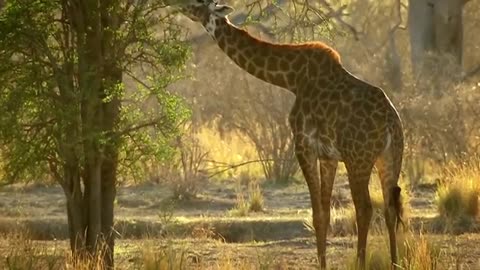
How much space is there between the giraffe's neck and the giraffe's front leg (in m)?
0.90

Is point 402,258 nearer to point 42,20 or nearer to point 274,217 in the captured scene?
point 42,20

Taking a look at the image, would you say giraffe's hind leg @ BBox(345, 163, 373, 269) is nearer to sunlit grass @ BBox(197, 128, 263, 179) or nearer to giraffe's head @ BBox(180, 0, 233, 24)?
giraffe's head @ BBox(180, 0, 233, 24)

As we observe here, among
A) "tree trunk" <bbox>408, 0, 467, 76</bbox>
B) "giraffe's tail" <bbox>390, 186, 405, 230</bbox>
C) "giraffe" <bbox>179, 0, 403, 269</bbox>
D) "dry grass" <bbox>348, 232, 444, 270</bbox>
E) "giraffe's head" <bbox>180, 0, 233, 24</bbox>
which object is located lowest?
"dry grass" <bbox>348, 232, 444, 270</bbox>

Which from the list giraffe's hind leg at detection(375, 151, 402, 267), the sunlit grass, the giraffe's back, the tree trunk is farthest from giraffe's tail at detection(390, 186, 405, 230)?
the tree trunk

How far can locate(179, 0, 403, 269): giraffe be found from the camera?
11.2 meters

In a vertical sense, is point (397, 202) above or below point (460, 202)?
below

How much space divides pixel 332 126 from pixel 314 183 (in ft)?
1.95

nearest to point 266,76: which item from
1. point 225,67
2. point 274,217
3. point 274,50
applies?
point 274,50

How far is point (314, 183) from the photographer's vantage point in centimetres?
1162

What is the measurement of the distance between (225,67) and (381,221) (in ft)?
61.0

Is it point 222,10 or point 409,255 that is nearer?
point 409,255

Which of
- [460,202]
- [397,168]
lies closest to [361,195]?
[397,168]

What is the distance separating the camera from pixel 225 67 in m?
32.4

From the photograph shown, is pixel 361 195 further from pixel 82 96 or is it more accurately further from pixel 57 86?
pixel 57 86
